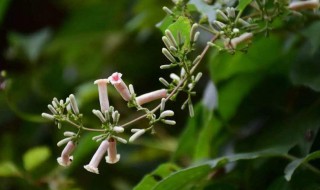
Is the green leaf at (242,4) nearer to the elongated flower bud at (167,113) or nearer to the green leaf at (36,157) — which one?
the elongated flower bud at (167,113)

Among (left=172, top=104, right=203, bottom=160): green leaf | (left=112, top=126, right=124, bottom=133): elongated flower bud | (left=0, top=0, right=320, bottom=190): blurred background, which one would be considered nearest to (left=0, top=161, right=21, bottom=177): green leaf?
(left=0, top=0, right=320, bottom=190): blurred background

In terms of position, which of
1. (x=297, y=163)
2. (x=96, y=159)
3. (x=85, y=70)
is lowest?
(x=297, y=163)

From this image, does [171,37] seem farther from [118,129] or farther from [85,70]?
[85,70]

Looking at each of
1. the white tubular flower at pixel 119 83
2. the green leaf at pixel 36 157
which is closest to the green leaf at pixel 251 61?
the white tubular flower at pixel 119 83

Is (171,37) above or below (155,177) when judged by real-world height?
above

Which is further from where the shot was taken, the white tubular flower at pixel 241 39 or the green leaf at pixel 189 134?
the green leaf at pixel 189 134

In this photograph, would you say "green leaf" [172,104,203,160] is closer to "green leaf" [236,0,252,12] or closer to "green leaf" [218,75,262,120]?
"green leaf" [218,75,262,120]

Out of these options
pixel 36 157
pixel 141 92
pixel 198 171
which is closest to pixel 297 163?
pixel 198 171
